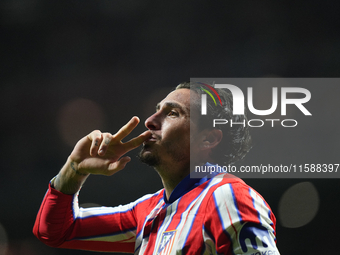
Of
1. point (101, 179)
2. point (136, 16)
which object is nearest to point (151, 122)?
point (101, 179)

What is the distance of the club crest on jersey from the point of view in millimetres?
1188

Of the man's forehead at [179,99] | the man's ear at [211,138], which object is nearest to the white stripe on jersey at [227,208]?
the man's ear at [211,138]

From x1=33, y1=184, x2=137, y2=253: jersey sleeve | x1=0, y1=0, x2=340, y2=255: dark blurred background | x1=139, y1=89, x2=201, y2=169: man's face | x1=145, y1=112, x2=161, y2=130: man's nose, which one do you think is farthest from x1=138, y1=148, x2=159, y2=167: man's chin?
x1=0, y1=0, x2=340, y2=255: dark blurred background

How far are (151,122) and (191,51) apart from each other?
347 centimetres

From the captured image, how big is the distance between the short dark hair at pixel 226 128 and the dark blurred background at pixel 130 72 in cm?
264

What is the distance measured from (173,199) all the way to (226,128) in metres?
0.56

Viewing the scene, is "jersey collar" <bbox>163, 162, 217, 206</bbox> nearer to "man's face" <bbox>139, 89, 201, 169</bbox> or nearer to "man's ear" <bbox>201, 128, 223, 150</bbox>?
"man's face" <bbox>139, 89, 201, 169</bbox>

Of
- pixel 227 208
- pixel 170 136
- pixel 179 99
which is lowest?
pixel 227 208

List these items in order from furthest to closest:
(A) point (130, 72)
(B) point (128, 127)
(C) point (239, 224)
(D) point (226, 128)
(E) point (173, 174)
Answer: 1. (A) point (130, 72)
2. (D) point (226, 128)
3. (E) point (173, 174)
4. (B) point (128, 127)
5. (C) point (239, 224)

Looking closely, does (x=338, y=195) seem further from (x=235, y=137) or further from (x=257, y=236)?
(x=257, y=236)

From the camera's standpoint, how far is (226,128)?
172cm

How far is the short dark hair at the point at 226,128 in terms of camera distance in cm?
164

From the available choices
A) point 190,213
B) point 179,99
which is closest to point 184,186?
point 190,213

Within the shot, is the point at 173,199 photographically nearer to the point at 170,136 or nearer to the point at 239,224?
the point at 170,136
